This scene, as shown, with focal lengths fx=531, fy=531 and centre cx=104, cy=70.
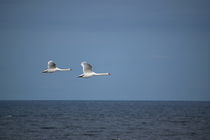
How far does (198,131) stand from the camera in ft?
262

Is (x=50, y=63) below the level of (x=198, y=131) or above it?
above

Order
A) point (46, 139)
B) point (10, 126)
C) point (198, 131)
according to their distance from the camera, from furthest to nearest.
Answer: point (10, 126), point (198, 131), point (46, 139)

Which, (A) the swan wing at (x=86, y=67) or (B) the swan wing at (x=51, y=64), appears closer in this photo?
(A) the swan wing at (x=86, y=67)

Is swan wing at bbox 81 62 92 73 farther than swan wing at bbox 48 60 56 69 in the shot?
No

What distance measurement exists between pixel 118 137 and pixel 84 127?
1598 cm

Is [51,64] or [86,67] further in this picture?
[51,64]

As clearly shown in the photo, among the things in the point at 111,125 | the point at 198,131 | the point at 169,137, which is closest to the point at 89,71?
the point at 169,137

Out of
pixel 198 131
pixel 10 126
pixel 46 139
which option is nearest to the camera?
pixel 46 139

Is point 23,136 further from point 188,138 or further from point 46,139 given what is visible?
point 188,138

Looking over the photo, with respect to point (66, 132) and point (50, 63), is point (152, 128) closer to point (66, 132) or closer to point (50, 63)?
point (66, 132)

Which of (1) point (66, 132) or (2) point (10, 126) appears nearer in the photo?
(1) point (66, 132)

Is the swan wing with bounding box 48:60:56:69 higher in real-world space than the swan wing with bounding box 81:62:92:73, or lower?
higher

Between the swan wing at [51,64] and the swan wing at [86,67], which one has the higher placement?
the swan wing at [51,64]

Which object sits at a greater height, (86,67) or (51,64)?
(51,64)
